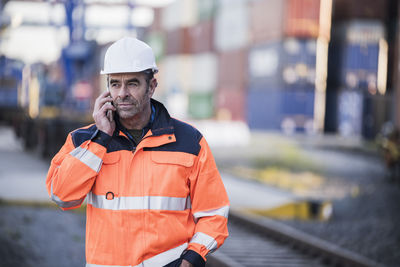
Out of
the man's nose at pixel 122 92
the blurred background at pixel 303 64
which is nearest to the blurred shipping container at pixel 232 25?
the blurred background at pixel 303 64

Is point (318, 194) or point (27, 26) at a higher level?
point (27, 26)

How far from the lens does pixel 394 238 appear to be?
7469 millimetres

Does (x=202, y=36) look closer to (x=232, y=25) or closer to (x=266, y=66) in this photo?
(x=232, y=25)

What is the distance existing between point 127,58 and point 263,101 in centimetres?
2875

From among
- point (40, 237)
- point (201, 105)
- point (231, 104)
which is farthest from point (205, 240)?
point (201, 105)

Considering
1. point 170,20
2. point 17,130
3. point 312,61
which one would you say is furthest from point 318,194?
point 170,20

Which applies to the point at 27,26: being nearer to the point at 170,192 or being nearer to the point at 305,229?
the point at 305,229

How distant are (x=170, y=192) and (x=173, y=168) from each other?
102 mm

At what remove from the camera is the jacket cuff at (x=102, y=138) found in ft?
7.25

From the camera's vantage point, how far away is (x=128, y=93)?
90.0 inches

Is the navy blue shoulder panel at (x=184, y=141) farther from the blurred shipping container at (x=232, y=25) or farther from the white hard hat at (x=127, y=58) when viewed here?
the blurred shipping container at (x=232, y=25)

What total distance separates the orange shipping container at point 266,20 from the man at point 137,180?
27.9 meters

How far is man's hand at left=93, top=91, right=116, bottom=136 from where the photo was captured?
223cm

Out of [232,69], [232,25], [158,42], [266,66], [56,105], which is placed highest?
[232,25]
